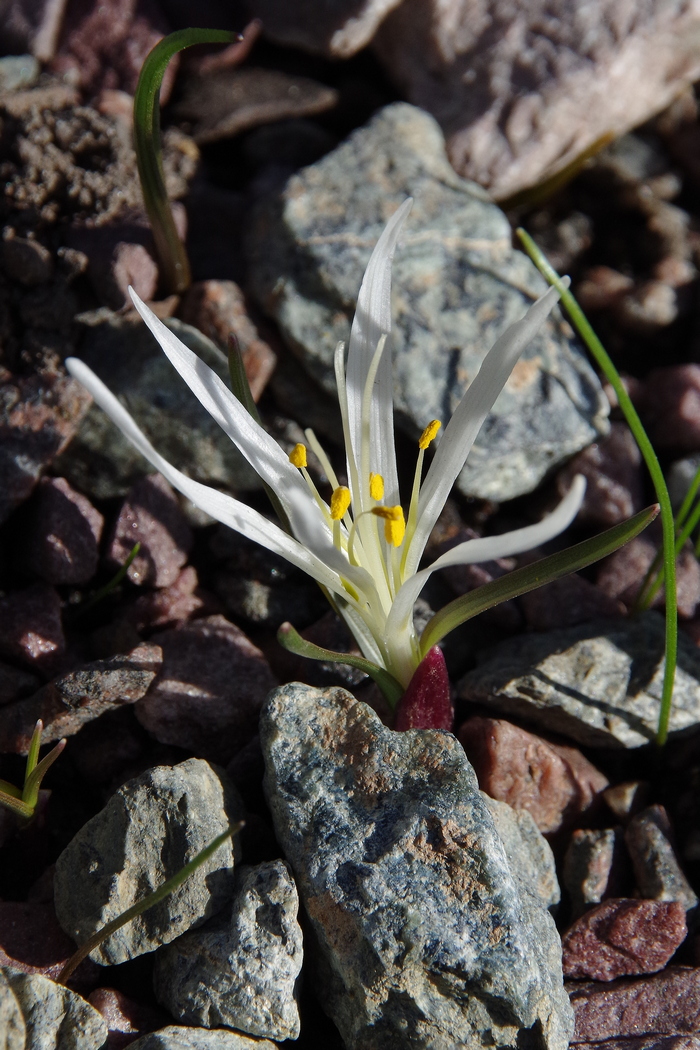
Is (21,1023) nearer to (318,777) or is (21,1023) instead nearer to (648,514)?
(318,777)

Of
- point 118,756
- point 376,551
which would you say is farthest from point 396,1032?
point 376,551

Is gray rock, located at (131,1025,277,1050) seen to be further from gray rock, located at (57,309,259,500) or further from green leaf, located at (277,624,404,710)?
gray rock, located at (57,309,259,500)

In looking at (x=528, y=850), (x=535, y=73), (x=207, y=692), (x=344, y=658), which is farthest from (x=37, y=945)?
(x=535, y=73)

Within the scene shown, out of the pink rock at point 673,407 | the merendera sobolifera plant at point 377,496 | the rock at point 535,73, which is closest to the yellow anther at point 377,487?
the merendera sobolifera plant at point 377,496

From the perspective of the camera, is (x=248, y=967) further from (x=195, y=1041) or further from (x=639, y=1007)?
(x=639, y=1007)

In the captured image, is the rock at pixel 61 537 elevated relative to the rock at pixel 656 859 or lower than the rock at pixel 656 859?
elevated

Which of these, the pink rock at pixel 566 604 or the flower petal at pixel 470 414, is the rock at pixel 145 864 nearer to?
the flower petal at pixel 470 414
